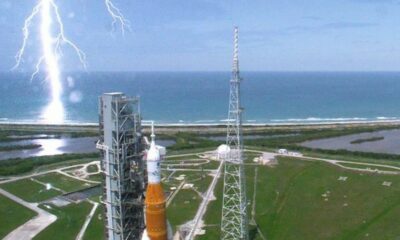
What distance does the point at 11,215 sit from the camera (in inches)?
2537

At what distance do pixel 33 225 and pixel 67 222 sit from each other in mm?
4297

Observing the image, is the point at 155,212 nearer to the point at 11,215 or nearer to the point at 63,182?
the point at 11,215

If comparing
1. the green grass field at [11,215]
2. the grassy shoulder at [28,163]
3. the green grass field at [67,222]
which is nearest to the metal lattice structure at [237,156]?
the green grass field at [67,222]

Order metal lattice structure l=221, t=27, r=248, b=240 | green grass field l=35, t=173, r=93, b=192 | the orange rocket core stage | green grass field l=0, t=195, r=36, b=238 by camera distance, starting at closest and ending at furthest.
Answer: the orange rocket core stage
metal lattice structure l=221, t=27, r=248, b=240
green grass field l=0, t=195, r=36, b=238
green grass field l=35, t=173, r=93, b=192

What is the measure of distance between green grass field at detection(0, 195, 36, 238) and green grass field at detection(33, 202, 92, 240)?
318cm

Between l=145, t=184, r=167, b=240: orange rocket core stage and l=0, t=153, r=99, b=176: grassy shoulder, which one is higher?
l=145, t=184, r=167, b=240: orange rocket core stage

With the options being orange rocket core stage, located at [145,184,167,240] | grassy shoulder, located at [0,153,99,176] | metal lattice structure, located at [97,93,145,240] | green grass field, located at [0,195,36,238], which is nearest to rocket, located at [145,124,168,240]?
orange rocket core stage, located at [145,184,167,240]

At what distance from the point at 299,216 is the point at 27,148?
8333 cm

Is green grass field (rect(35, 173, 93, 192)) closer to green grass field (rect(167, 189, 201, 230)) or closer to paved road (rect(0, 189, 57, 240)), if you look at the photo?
paved road (rect(0, 189, 57, 240))

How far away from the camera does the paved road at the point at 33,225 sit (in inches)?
2258

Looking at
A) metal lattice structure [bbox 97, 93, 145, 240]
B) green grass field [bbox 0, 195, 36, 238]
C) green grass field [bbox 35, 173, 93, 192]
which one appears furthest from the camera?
green grass field [bbox 35, 173, 93, 192]

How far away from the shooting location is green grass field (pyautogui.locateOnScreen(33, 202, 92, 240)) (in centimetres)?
5691

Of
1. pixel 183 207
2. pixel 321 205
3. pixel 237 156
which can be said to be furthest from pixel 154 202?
pixel 321 205

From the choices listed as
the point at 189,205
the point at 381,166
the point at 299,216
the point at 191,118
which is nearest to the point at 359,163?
the point at 381,166
